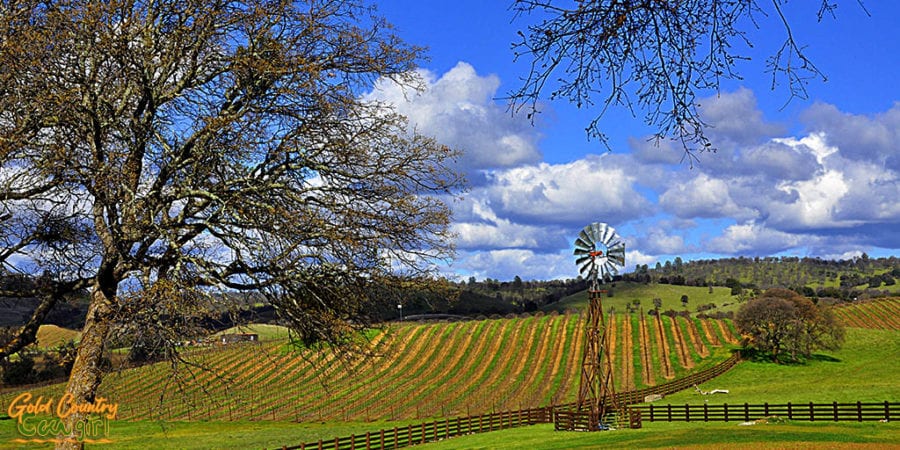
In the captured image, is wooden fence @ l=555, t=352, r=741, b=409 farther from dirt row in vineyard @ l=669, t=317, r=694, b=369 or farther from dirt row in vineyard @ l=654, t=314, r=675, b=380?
dirt row in vineyard @ l=669, t=317, r=694, b=369

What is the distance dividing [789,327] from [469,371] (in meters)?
36.5

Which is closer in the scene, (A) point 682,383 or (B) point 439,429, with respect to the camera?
(B) point 439,429

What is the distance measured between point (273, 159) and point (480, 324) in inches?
4107

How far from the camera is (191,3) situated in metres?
13.6

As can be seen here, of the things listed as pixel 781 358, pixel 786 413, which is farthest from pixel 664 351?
pixel 786 413

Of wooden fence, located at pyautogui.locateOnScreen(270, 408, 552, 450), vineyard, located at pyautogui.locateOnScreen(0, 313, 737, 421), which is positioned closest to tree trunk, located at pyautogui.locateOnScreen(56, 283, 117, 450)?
wooden fence, located at pyautogui.locateOnScreen(270, 408, 552, 450)

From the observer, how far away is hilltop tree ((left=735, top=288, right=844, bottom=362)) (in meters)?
87.1

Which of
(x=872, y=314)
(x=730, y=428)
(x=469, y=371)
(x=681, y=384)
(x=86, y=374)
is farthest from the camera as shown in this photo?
(x=872, y=314)

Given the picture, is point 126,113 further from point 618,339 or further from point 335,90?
A: point 618,339

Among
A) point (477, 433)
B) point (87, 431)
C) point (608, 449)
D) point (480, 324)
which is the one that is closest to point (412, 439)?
point (477, 433)

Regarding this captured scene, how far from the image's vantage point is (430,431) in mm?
44531

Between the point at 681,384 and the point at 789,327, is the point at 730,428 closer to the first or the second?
the point at 681,384

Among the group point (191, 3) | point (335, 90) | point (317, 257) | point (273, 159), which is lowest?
point (317, 257)

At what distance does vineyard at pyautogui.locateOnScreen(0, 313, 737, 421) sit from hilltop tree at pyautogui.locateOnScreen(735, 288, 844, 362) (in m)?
4.98
